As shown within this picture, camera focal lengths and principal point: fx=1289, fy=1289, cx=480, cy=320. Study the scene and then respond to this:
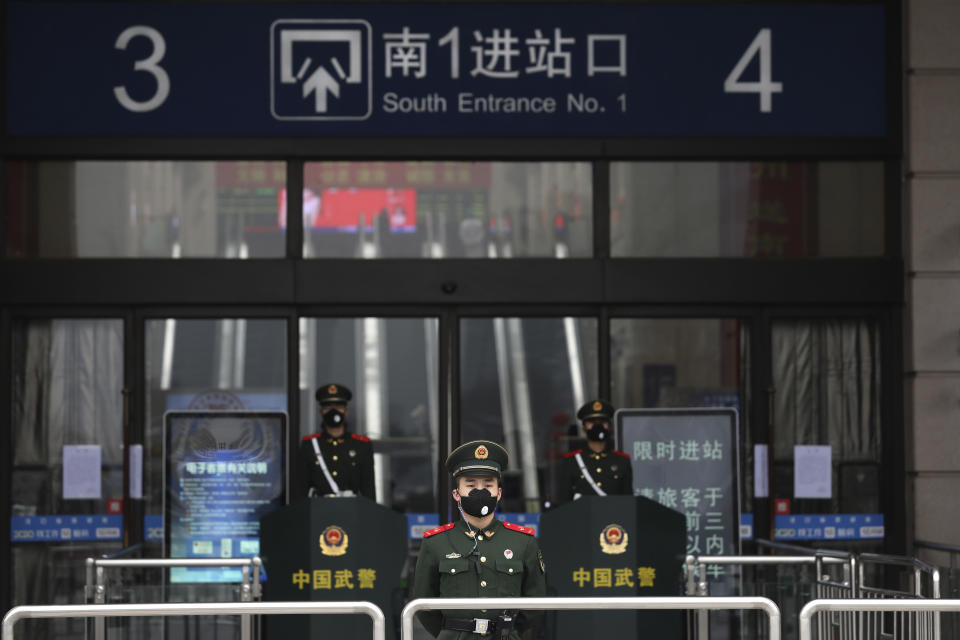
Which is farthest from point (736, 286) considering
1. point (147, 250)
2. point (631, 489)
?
point (147, 250)

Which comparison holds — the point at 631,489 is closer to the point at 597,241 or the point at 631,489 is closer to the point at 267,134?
the point at 597,241

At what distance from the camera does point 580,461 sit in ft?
30.8

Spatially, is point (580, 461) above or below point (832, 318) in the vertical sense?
below

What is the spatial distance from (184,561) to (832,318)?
583 cm

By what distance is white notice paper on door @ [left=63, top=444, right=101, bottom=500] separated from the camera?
1036 centimetres

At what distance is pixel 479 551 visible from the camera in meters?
5.68

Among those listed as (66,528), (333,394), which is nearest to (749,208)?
(333,394)

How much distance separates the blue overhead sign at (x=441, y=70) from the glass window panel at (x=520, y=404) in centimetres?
170

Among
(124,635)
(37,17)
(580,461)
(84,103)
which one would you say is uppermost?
(37,17)

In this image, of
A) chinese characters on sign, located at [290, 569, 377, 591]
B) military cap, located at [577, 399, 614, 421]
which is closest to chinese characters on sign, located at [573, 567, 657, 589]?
chinese characters on sign, located at [290, 569, 377, 591]

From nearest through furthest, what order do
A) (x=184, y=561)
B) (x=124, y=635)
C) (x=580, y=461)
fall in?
(x=124, y=635)
(x=184, y=561)
(x=580, y=461)

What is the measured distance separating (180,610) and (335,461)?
473 cm

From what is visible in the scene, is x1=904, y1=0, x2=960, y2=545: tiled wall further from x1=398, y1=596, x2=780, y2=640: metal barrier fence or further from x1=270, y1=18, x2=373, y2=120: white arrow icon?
x1=398, y1=596, x2=780, y2=640: metal barrier fence

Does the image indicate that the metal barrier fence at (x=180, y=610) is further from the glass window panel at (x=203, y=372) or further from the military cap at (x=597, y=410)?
the glass window panel at (x=203, y=372)
